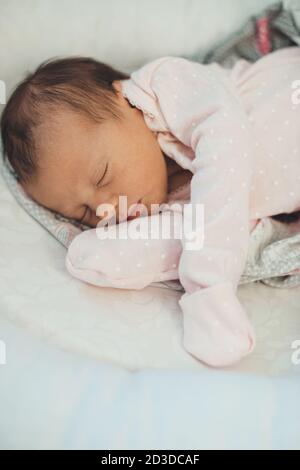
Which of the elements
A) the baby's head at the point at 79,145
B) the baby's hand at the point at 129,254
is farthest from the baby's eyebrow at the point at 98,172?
the baby's hand at the point at 129,254

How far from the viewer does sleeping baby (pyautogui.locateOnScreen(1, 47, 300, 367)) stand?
95cm

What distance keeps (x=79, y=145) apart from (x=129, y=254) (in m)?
0.22

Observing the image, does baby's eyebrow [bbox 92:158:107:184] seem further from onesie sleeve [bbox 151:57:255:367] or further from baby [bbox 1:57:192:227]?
onesie sleeve [bbox 151:57:255:367]

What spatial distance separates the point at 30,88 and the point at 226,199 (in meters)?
0.43

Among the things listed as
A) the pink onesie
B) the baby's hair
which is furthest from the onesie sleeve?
the baby's hair

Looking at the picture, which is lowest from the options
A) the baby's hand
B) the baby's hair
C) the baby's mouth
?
the baby's hand

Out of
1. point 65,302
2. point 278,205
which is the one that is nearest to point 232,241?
point 278,205

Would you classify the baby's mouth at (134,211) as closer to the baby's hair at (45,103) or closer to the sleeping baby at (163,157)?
the sleeping baby at (163,157)

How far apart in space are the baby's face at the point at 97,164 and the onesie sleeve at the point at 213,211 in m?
0.08

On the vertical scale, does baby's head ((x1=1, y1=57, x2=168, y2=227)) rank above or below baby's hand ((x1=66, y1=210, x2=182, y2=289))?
above

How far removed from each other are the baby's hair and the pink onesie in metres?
0.06

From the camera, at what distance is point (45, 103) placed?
105 centimetres

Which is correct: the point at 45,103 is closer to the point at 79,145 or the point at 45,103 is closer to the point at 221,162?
the point at 79,145

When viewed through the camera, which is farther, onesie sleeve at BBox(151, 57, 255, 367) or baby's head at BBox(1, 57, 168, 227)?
baby's head at BBox(1, 57, 168, 227)
